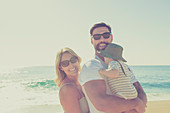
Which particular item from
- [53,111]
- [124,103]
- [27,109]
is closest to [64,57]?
[124,103]

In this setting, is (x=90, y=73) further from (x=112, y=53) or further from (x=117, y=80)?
(x=112, y=53)

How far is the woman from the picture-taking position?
2279mm

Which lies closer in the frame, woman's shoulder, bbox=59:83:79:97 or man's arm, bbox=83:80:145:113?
man's arm, bbox=83:80:145:113

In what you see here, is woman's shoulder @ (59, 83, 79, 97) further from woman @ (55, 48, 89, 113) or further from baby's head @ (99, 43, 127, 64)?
baby's head @ (99, 43, 127, 64)

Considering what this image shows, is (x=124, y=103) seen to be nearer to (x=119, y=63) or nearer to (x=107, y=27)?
(x=119, y=63)

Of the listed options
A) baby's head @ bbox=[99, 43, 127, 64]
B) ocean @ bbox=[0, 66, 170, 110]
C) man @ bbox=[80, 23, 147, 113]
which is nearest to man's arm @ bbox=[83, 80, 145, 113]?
man @ bbox=[80, 23, 147, 113]

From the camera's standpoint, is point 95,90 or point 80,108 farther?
point 80,108

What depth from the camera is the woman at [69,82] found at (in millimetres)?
2279

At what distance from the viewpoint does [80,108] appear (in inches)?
90.0

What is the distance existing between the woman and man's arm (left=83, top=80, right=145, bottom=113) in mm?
427

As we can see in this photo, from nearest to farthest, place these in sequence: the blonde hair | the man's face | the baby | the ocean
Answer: the baby
the man's face
the blonde hair
the ocean

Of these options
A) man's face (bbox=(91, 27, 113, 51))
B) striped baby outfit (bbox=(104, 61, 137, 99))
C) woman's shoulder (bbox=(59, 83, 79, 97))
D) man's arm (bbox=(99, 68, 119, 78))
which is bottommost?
woman's shoulder (bbox=(59, 83, 79, 97))

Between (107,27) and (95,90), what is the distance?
1.17 m

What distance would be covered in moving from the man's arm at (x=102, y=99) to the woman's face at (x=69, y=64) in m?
0.92
